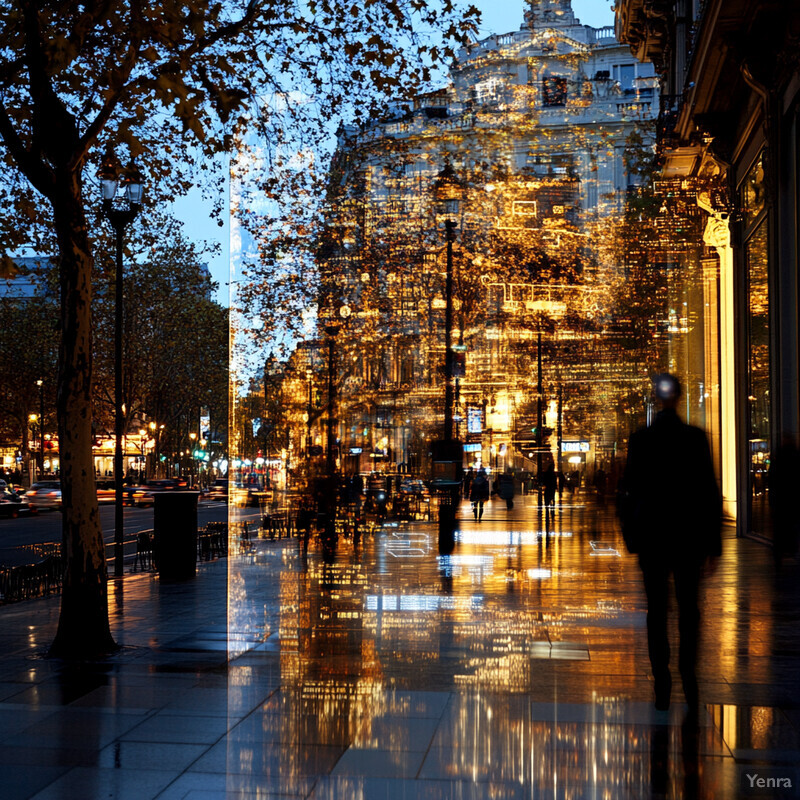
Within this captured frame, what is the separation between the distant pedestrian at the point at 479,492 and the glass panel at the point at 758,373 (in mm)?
7766

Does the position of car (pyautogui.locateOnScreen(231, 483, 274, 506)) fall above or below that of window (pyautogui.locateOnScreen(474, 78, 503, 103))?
below

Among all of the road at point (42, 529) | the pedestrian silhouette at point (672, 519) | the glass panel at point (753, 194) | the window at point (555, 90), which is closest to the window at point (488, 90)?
the window at point (555, 90)

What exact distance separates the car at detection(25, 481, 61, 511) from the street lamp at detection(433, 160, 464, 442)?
42.1 meters

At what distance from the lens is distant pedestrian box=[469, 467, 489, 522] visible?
31.8 feet

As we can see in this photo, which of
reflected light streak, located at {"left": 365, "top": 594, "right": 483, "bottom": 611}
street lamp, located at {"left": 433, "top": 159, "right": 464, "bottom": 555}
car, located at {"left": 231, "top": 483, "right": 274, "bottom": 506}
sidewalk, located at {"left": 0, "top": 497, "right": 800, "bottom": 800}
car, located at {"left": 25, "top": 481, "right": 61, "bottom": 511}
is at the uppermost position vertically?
street lamp, located at {"left": 433, "top": 159, "right": 464, "bottom": 555}

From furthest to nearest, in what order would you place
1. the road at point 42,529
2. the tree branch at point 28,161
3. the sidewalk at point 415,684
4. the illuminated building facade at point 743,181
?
the road at point 42,529, the illuminated building facade at point 743,181, the tree branch at point 28,161, the sidewalk at point 415,684

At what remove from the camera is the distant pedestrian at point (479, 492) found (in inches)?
381

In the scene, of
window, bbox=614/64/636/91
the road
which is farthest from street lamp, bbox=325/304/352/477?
the road

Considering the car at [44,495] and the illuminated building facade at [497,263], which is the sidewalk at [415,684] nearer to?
the illuminated building facade at [497,263]

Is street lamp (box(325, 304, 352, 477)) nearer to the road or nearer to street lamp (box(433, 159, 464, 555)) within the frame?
street lamp (box(433, 159, 464, 555))

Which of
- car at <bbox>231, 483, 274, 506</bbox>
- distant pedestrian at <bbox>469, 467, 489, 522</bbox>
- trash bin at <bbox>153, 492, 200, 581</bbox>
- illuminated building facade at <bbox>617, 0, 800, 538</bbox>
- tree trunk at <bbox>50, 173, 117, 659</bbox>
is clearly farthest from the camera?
trash bin at <bbox>153, 492, 200, 581</bbox>

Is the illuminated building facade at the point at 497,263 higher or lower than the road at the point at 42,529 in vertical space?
higher

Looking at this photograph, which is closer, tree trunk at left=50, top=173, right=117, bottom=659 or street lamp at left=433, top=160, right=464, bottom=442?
tree trunk at left=50, top=173, right=117, bottom=659

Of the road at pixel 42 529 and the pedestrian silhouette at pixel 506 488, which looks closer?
the pedestrian silhouette at pixel 506 488
